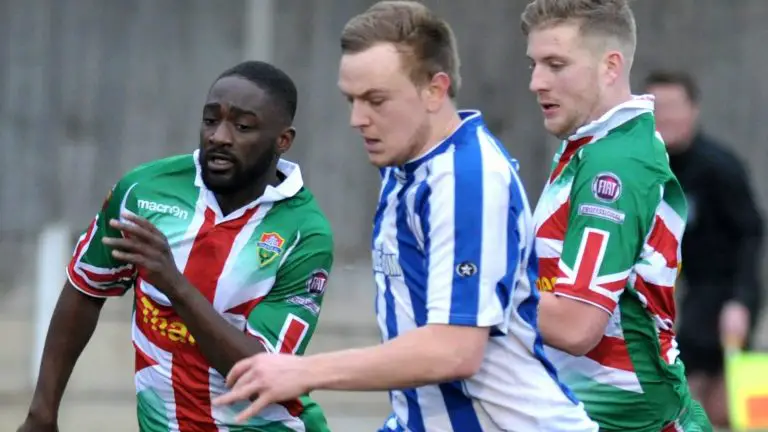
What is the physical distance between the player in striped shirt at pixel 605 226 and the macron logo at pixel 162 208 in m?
1.06

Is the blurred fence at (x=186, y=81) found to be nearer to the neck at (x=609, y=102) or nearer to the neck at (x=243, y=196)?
the neck at (x=243, y=196)

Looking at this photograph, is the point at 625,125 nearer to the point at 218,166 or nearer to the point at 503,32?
the point at 218,166

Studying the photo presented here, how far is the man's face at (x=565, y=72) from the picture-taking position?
14.0 feet

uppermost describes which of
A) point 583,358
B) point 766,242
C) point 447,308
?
point 447,308

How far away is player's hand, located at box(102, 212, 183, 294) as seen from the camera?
3.99 meters

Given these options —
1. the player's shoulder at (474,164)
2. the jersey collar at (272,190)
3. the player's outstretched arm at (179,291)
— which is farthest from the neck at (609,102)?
the player's outstretched arm at (179,291)

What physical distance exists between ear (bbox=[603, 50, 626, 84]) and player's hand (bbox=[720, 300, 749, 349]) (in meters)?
3.66

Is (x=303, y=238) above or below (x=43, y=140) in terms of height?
above

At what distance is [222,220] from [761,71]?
28.5ft

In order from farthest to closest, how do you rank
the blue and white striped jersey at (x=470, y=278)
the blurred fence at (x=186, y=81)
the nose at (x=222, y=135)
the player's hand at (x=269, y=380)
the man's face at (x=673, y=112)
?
the blurred fence at (x=186, y=81), the man's face at (x=673, y=112), the nose at (x=222, y=135), the blue and white striped jersey at (x=470, y=278), the player's hand at (x=269, y=380)

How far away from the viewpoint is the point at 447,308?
3.50 m

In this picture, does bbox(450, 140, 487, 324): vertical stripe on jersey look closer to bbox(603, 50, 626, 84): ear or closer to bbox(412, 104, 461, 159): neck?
bbox(412, 104, 461, 159): neck

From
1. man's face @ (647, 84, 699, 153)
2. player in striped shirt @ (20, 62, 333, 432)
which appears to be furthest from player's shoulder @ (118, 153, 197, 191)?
man's face @ (647, 84, 699, 153)

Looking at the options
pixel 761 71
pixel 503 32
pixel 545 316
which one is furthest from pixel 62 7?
pixel 545 316
